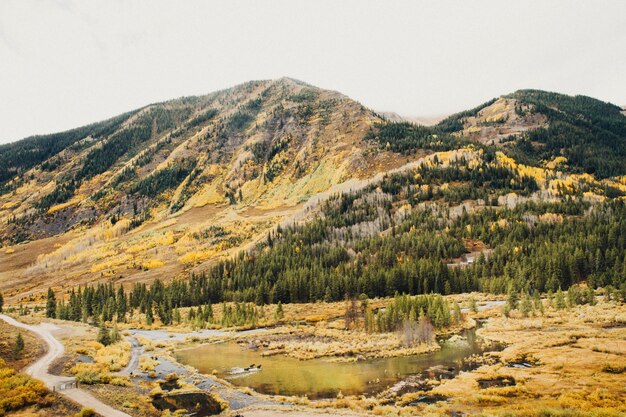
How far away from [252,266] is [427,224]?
73256 mm

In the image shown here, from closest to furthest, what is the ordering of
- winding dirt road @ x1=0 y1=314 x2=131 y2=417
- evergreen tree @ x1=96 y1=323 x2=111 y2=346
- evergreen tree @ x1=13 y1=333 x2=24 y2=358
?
winding dirt road @ x1=0 y1=314 x2=131 y2=417
evergreen tree @ x1=13 y1=333 x2=24 y2=358
evergreen tree @ x1=96 y1=323 x2=111 y2=346

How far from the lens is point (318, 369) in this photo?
5819cm

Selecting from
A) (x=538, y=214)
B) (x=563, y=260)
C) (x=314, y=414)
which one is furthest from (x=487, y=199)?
(x=314, y=414)

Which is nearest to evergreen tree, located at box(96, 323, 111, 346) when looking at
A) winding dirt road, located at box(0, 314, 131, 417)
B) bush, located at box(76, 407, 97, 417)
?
winding dirt road, located at box(0, 314, 131, 417)

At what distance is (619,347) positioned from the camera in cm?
5681

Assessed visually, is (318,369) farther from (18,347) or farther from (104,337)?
(104,337)

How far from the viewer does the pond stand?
48.4 meters

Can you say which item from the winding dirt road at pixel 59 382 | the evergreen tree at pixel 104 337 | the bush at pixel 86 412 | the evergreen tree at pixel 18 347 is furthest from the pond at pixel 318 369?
the evergreen tree at pixel 18 347

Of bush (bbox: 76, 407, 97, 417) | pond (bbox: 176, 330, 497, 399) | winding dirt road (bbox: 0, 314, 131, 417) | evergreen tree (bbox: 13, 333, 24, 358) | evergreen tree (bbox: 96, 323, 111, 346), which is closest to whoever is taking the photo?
bush (bbox: 76, 407, 97, 417)

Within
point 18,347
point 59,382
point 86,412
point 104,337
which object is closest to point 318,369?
point 86,412

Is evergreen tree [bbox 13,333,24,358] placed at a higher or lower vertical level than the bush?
higher

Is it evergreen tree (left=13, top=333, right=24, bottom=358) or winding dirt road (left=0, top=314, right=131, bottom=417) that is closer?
winding dirt road (left=0, top=314, right=131, bottom=417)

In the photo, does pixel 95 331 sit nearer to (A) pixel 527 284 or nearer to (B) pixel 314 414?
(B) pixel 314 414

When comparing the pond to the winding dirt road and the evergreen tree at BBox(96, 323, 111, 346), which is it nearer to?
the evergreen tree at BBox(96, 323, 111, 346)
